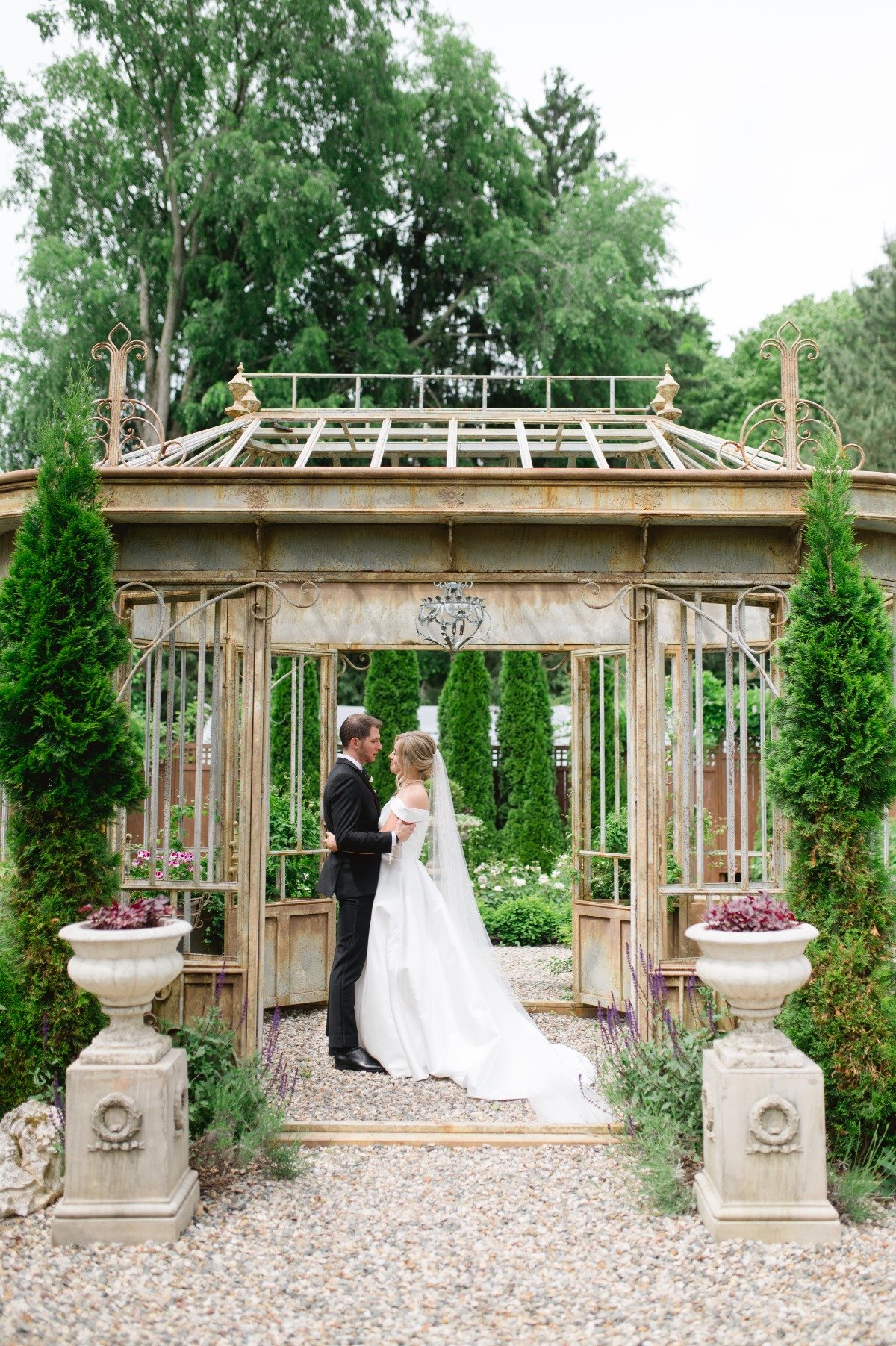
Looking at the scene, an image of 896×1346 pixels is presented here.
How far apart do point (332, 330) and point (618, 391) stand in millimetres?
4960

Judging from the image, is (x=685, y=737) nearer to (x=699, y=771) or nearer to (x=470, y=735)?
(x=699, y=771)

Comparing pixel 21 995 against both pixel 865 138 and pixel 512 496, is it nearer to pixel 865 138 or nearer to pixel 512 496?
pixel 512 496

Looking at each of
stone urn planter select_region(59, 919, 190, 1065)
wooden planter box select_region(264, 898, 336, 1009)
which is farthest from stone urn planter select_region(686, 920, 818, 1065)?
wooden planter box select_region(264, 898, 336, 1009)

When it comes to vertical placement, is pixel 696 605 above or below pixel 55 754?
above

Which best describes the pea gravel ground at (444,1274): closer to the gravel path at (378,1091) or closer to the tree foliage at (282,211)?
the gravel path at (378,1091)

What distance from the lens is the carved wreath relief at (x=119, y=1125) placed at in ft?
14.0

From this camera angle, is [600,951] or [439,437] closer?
[439,437]

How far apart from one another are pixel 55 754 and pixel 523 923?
7.79 metres

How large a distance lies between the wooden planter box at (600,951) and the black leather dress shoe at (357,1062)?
1.78m

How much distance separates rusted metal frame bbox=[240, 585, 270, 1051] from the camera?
18.8 ft

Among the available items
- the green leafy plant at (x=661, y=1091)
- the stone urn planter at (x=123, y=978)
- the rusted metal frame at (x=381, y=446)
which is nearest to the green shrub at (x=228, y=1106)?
the stone urn planter at (x=123, y=978)

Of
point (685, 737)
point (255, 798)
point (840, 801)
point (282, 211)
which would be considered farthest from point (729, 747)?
point (282, 211)

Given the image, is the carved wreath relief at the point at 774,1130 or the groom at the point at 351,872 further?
the groom at the point at 351,872

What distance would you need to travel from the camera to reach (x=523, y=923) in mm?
12047
